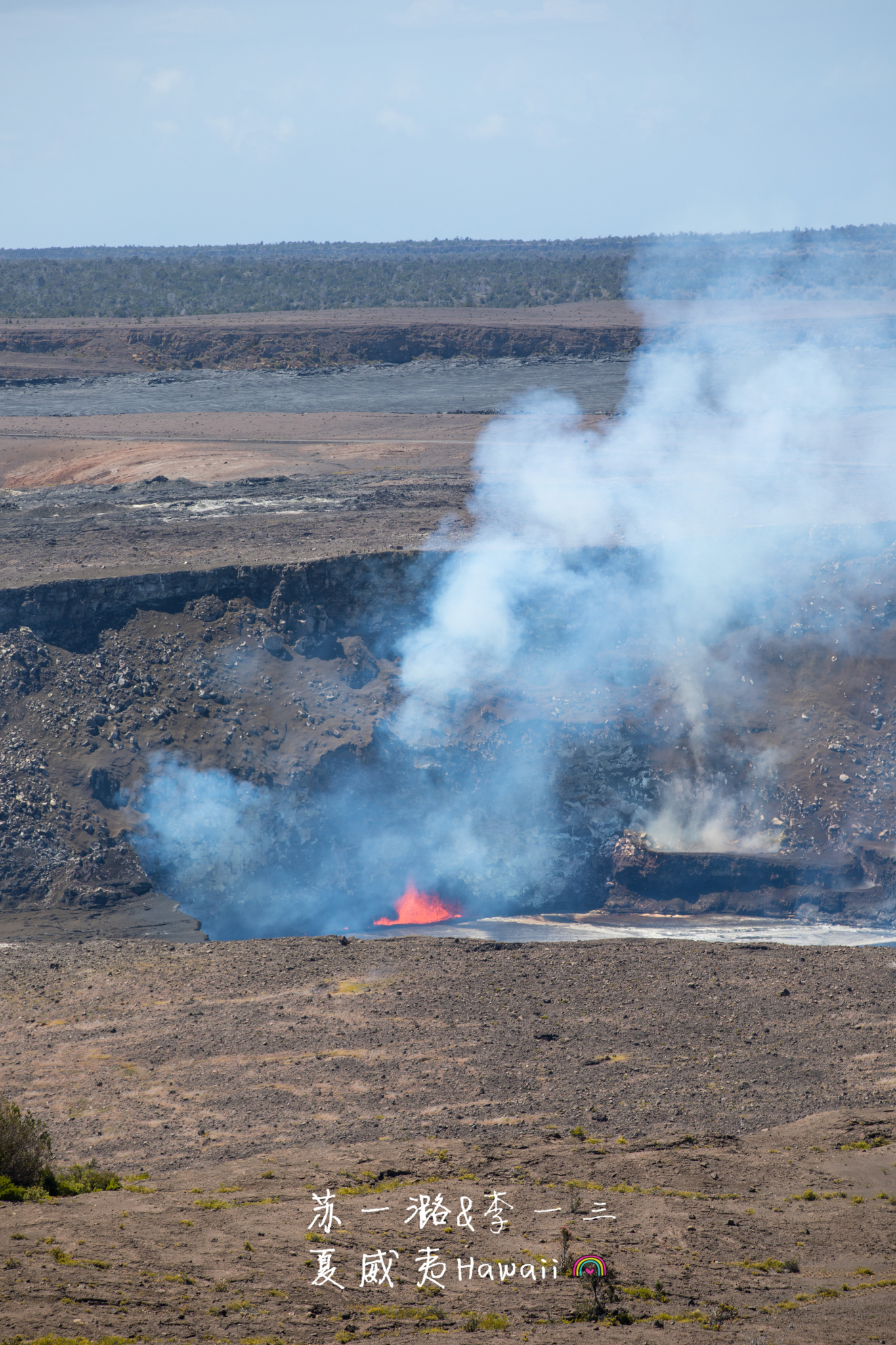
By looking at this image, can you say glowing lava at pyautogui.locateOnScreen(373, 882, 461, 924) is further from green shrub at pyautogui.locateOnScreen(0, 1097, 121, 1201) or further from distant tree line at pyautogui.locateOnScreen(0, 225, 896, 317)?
distant tree line at pyautogui.locateOnScreen(0, 225, 896, 317)

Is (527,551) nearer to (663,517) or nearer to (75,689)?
(663,517)

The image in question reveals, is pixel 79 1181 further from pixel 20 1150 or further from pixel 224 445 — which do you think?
pixel 224 445

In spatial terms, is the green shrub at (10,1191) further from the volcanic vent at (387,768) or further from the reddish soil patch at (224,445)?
the reddish soil patch at (224,445)

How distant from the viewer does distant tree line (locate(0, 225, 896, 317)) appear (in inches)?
2854

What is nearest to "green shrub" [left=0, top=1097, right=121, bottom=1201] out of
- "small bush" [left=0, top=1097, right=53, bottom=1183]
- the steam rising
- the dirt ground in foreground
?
"small bush" [left=0, top=1097, right=53, bottom=1183]

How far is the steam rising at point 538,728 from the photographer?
96.2ft

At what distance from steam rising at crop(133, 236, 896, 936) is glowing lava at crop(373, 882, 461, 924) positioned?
24cm

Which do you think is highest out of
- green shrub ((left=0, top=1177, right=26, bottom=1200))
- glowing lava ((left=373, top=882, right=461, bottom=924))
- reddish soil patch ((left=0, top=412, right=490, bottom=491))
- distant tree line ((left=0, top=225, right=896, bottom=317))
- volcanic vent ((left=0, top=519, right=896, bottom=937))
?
distant tree line ((left=0, top=225, right=896, bottom=317))

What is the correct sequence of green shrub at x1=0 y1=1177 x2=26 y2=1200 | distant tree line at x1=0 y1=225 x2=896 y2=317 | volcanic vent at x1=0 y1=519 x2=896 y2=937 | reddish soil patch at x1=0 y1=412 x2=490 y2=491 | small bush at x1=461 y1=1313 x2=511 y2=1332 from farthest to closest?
1. distant tree line at x1=0 y1=225 x2=896 y2=317
2. reddish soil patch at x1=0 y1=412 x2=490 y2=491
3. volcanic vent at x1=0 y1=519 x2=896 y2=937
4. green shrub at x1=0 y1=1177 x2=26 y2=1200
5. small bush at x1=461 y1=1313 x2=511 y2=1332

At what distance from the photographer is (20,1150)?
13523mm

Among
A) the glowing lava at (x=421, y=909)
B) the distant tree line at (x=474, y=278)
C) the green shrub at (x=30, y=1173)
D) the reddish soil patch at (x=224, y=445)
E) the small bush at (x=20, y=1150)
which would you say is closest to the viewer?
the green shrub at (x=30, y=1173)

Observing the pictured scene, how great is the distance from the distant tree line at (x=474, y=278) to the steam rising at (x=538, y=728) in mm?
30999

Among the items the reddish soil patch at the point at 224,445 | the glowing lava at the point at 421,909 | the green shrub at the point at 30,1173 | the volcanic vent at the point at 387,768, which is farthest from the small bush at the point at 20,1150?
the reddish soil patch at the point at 224,445

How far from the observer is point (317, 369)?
71000mm
